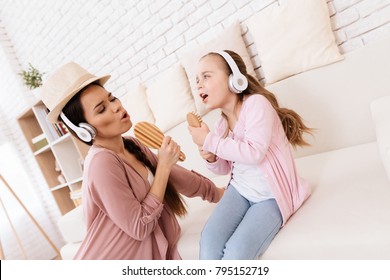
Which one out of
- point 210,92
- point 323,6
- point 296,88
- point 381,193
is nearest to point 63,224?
point 210,92

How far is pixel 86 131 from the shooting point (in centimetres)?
108

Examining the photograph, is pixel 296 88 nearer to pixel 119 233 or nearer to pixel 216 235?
pixel 216 235

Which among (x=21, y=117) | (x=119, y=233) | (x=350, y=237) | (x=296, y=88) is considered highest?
(x=21, y=117)

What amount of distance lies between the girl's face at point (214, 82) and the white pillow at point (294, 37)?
1.86 feet

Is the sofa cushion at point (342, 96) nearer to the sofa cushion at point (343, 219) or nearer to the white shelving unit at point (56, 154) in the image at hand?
Result: the sofa cushion at point (343, 219)

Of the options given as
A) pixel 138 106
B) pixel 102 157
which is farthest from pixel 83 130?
pixel 138 106

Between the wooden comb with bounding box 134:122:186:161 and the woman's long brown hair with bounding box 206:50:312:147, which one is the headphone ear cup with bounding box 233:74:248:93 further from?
the wooden comb with bounding box 134:122:186:161

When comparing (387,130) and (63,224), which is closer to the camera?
(387,130)

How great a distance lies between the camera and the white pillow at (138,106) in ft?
7.35

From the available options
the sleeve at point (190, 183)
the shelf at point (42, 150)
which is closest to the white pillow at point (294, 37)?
the sleeve at point (190, 183)

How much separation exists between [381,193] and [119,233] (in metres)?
0.84

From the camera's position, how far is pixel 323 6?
4.96 feet

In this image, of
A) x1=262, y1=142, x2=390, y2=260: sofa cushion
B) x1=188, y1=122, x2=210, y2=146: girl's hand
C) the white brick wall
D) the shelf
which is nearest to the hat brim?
x1=188, y1=122, x2=210, y2=146: girl's hand

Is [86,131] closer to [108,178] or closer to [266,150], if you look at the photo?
[108,178]
